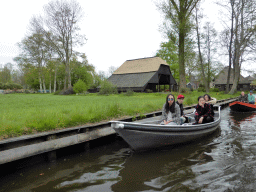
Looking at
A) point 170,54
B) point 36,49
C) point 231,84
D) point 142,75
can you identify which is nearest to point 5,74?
point 36,49

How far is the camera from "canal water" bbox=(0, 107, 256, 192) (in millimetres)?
3732

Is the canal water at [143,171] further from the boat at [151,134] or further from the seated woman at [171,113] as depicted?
the seated woman at [171,113]

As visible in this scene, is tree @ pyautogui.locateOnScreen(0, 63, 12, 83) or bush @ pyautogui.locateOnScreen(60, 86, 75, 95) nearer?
bush @ pyautogui.locateOnScreen(60, 86, 75, 95)

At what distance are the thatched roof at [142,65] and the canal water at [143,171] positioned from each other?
28.5 m

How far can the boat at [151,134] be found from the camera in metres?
4.80

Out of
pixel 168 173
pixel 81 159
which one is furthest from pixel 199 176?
pixel 81 159

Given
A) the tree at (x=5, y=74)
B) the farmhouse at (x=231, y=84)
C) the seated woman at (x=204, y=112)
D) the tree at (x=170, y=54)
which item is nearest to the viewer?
the seated woman at (x=204, y=112)

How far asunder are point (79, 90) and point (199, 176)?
1212 inches

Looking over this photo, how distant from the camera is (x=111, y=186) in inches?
148

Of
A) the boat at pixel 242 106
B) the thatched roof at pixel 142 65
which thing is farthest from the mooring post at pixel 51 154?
the thatched roof at pixel 142 65

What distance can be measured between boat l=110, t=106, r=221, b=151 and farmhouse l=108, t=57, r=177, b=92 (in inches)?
954

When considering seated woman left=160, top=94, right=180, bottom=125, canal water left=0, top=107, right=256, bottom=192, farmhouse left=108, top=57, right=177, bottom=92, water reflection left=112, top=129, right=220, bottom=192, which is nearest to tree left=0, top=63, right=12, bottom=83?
farmhouse left=108, top=57, right=177, bottom=92

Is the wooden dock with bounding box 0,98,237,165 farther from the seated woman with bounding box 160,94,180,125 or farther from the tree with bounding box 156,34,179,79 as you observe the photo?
the tree with bounding box 156,34,179,79

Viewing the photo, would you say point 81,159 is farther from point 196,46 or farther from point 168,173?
point 196,46
